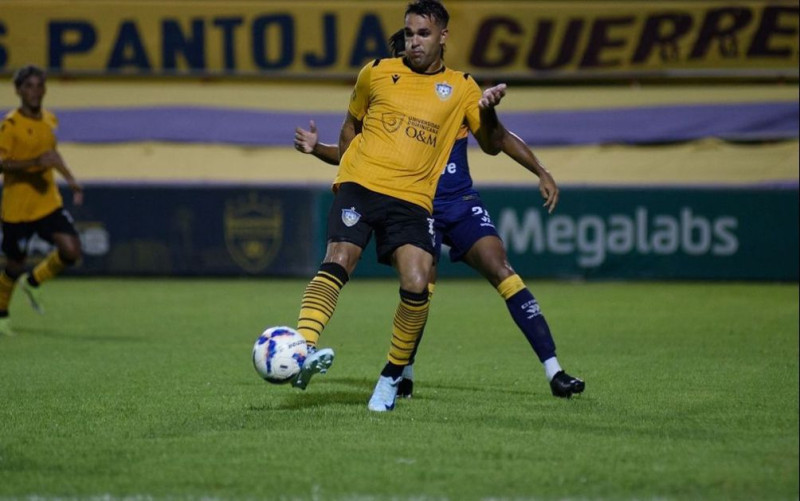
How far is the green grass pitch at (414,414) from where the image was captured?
15.6 feet

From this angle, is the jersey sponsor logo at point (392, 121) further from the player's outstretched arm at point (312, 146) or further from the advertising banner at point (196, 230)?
the advertising banner at point (196, 230)

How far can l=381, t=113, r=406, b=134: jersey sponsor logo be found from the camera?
6590 mm

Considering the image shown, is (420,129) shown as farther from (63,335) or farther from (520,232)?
(520,232)

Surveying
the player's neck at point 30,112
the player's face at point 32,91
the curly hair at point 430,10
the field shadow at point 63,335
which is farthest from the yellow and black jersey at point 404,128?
the player's neck at point 30,112

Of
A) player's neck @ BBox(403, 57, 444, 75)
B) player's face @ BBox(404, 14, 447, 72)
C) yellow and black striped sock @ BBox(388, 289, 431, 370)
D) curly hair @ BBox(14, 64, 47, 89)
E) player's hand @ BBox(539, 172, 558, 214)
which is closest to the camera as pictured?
player's face @ BBox(404, 14, 447, 72)

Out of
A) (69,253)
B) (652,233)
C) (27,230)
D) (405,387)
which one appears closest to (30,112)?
(27,230)

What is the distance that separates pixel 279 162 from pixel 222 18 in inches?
106

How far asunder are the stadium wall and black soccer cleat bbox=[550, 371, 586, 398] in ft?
31.9

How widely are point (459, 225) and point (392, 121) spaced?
0.88 metres

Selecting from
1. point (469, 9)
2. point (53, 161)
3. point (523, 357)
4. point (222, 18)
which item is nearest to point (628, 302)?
point (523, 357)

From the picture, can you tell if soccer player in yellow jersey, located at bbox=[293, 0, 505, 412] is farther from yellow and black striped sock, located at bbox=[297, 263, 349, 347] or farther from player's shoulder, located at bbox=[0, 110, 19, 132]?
player's shoulder, located at bbox=[0, 110, 19, 132]

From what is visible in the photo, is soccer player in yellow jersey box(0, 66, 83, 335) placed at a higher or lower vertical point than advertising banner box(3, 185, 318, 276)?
higher

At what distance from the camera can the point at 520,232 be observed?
656 inches

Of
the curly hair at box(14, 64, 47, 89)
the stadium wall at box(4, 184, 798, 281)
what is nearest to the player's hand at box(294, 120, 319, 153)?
the curly hair at box(14, 64, 47, 89)
